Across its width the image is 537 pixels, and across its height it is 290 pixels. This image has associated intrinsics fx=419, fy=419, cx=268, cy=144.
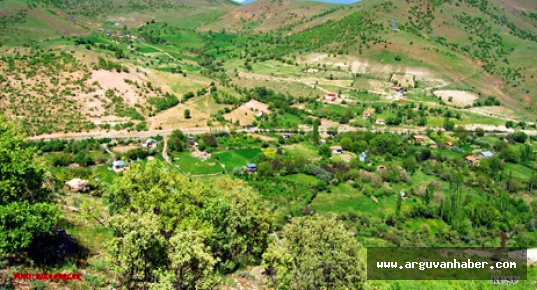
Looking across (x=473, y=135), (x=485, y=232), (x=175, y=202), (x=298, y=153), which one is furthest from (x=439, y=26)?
(x=175, y=202)

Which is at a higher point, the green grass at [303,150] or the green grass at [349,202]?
the green grass at [349,202]

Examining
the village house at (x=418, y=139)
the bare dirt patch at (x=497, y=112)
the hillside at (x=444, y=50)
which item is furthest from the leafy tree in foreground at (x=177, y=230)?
the hillside at (x=444, y=50)

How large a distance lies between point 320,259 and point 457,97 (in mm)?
136515

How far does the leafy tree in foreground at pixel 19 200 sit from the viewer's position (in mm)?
21359

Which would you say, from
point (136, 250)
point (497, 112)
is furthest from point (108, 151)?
point (497, 112)

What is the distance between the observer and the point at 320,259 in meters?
26.7

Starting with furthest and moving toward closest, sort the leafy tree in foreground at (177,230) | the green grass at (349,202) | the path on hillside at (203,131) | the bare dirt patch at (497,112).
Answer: the bare dirt patch at (497,112), the path on hillside at (203,131), the green grass at (349,202), the leafy tree in foreground at (177,230)

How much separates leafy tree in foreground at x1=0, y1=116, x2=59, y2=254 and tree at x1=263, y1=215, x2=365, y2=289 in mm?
14201

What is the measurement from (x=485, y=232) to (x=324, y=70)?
369 feet

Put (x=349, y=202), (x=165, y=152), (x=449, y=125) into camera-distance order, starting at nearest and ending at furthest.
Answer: (x=349, y=202)
(x=165, y=152)
(x=449, y=125)

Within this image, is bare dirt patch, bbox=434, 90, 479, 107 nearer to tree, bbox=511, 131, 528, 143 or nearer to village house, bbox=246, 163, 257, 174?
tree, bbox=511, 131, 528, 143

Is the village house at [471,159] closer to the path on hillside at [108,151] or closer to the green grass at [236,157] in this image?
the green grass at [236,157]

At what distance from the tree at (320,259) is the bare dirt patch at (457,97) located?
128m

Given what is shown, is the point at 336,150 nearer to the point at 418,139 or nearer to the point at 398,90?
the point at 418,139
